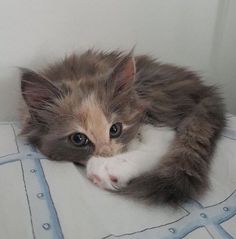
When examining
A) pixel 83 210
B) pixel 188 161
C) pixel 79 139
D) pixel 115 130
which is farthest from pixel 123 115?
pixel 83 210

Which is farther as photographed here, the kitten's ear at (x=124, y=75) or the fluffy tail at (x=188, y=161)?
the kitten's ear at (x=124, y=75)

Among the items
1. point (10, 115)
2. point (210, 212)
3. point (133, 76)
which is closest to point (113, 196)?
→ point (210, 212)

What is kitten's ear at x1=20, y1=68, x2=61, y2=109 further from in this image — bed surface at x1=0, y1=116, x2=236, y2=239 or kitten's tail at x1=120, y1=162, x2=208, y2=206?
kitten's tail at x1=120, y1=162, x2=208, y2=206

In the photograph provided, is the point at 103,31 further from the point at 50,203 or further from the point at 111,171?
the point at 50,203

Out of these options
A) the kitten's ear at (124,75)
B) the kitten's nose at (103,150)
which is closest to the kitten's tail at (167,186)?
the kitten's nose at (103,150)

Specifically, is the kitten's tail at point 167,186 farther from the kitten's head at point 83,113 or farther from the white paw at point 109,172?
the kitten's head at point 83,113

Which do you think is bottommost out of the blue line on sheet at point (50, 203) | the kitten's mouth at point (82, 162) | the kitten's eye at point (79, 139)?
the kitten's mouth at point (82, 162)

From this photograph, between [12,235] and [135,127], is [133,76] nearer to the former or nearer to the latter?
[135,127]
